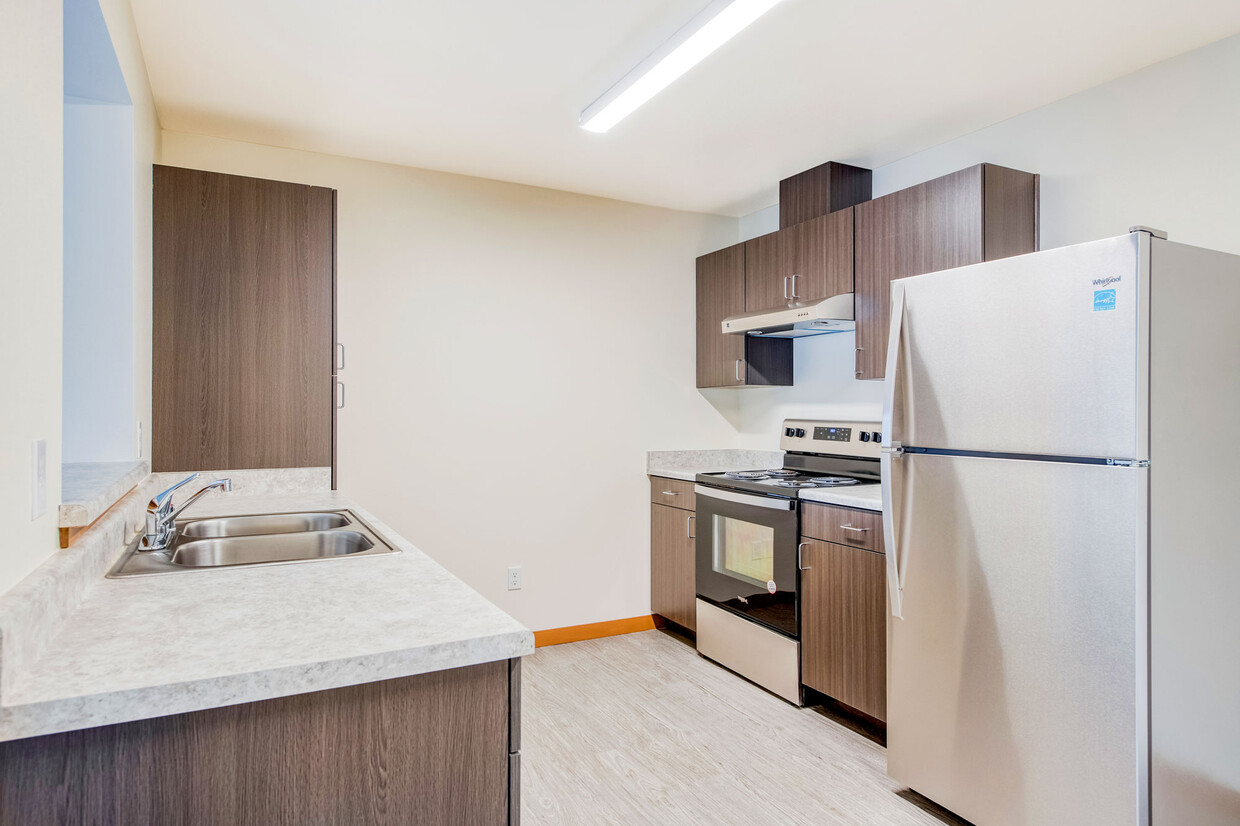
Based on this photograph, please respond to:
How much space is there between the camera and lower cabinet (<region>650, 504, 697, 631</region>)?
3.69 metres

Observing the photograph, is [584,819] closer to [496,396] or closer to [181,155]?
[496,396]

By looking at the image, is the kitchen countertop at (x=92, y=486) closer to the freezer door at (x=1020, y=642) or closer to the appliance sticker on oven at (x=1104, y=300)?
the freezer door at (x=1020, y=642)

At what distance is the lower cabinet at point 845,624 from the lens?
256 cm

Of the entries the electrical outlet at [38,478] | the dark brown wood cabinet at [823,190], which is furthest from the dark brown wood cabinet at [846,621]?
the electrical outlet at [38,478]

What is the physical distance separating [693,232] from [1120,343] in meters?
2.82

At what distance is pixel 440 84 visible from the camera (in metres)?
2.54

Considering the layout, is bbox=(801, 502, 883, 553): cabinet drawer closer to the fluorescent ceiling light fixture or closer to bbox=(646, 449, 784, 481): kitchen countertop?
bbox=(646, 449, 784, 481): kitchen countertop

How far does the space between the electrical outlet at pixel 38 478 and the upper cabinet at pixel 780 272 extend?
2.84 m

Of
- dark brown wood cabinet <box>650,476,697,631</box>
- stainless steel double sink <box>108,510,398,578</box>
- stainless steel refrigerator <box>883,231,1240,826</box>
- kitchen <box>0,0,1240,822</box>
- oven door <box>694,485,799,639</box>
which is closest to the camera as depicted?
stainless steel refrigerator <box>883,231,1240,826</box>

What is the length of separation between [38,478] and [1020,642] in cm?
215

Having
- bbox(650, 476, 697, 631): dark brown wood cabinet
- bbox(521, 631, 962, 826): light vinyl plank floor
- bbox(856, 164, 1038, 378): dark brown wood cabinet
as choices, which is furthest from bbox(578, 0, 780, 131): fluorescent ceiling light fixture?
bbox(521, 631, 962, 826): light vinyl plank floor

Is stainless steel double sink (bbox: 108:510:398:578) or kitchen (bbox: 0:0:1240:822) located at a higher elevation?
kitchen (bbox: 0:0:1240:822)

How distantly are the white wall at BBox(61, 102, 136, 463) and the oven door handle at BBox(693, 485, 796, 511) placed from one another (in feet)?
7.65

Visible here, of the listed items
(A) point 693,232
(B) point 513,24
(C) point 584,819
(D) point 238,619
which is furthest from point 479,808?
(A) point 693,232
